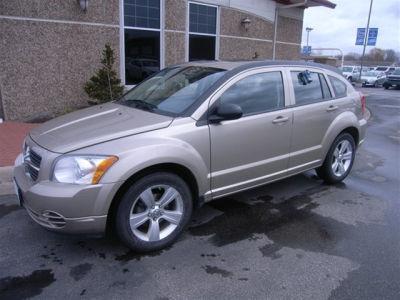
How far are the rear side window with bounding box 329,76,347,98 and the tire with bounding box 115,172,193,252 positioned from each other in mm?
2893

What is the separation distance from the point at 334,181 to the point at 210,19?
8340 millimetres

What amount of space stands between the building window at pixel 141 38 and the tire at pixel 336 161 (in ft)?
22.1

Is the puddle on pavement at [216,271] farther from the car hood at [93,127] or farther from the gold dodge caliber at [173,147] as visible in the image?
the car hood at [93,127]

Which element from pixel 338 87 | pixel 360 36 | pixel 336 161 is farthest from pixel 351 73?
pixel 336 161

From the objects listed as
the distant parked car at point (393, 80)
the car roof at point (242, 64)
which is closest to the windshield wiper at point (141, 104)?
the car roof at point (242, 64)

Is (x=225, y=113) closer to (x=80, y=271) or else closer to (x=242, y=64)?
(x=242, y=64)

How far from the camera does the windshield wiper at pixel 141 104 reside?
157 inches

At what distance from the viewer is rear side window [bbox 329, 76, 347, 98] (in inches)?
209

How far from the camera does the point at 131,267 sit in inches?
128

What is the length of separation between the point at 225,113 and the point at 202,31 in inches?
357

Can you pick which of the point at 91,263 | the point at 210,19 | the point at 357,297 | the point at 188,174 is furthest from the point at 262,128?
the point at 210,19

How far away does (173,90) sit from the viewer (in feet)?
13.6

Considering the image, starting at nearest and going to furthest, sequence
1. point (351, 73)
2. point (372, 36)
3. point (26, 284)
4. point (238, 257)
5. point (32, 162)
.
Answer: point (26, 284)
point (32, 162)
point (238, 257)
point (372, 36)
point (351, 73)

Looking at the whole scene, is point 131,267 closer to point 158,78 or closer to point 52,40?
point 158,78
